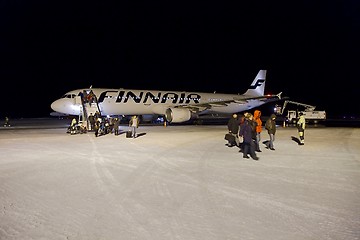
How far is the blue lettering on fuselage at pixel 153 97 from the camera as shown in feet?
107

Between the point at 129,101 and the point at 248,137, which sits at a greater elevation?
the point at 129,101

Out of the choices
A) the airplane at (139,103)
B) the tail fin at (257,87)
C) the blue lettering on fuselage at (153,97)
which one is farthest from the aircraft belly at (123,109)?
the tail fin at (257,87)

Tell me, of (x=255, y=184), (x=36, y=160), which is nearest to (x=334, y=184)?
(x=255, y=184)

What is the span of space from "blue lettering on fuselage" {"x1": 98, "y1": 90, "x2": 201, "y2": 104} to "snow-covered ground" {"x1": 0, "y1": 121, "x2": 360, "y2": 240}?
61.4 ft

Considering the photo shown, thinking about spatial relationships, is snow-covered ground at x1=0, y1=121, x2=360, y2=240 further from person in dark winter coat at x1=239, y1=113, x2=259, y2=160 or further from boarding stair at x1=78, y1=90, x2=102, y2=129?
boarding stair at x1=78, y1=90, x2=102, y2=129

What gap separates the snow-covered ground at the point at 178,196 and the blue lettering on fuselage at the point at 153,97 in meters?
18.7

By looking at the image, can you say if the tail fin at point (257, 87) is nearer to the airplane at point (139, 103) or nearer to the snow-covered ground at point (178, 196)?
the airplane at point (139, 103)

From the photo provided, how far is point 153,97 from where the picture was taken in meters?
34.6

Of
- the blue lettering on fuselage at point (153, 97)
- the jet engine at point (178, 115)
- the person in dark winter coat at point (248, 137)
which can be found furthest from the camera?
the blue lettering on fuselage at point (153, 97)

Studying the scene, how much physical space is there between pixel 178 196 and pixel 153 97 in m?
27.2

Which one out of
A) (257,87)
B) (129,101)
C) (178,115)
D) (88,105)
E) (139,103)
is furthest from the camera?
(257,87)

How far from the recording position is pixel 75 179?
9.55m

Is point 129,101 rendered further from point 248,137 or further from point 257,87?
point 248,137

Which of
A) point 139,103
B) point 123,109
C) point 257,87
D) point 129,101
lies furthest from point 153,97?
point 257,87
